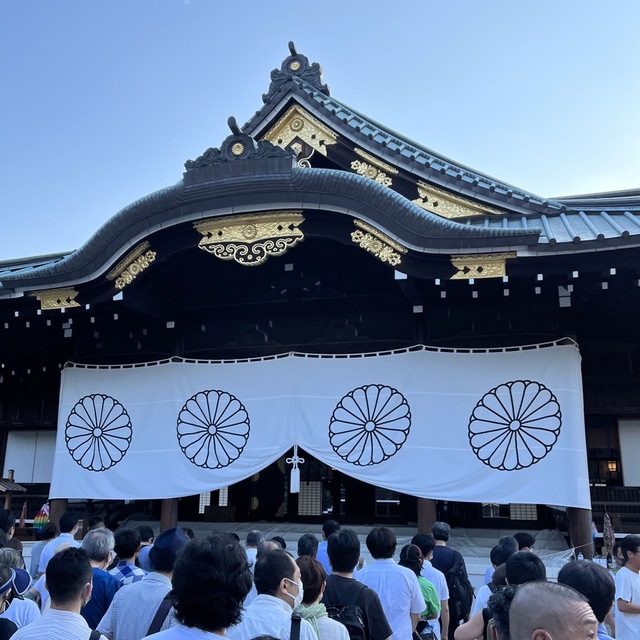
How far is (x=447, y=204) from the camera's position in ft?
28.0

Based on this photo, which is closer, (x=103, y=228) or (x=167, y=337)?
(x=103, y=228)

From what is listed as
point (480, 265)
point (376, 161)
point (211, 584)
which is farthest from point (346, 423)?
point (211, 584)

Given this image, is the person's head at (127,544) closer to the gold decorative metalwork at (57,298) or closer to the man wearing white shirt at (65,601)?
the man wearing white shirt at (65,601)

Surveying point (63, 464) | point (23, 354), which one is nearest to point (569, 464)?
point (63, 464)

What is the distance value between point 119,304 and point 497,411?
16.6ft

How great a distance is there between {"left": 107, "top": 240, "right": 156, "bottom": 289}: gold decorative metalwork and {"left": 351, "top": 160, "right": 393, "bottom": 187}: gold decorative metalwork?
3176 millimetres

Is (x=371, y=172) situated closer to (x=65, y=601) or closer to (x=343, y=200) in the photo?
(x=343, y=200)

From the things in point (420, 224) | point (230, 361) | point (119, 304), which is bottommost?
point (230, 361)

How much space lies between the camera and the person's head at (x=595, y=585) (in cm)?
240

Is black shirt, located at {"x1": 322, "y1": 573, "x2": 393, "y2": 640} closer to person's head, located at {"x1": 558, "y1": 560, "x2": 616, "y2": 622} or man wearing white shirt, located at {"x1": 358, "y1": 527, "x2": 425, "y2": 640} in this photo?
man wearing white shirt, located at {"x1": 358, "y1": 527, "x2": 425, "y2": 640}

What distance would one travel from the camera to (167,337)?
360 inches

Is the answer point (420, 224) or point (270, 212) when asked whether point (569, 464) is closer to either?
point (420, 224)

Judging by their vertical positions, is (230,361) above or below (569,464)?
above

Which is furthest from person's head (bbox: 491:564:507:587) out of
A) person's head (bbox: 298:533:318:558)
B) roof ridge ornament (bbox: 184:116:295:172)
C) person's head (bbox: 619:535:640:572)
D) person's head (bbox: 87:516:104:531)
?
roof ridge ornament (bbox: 184:116:295:172)
